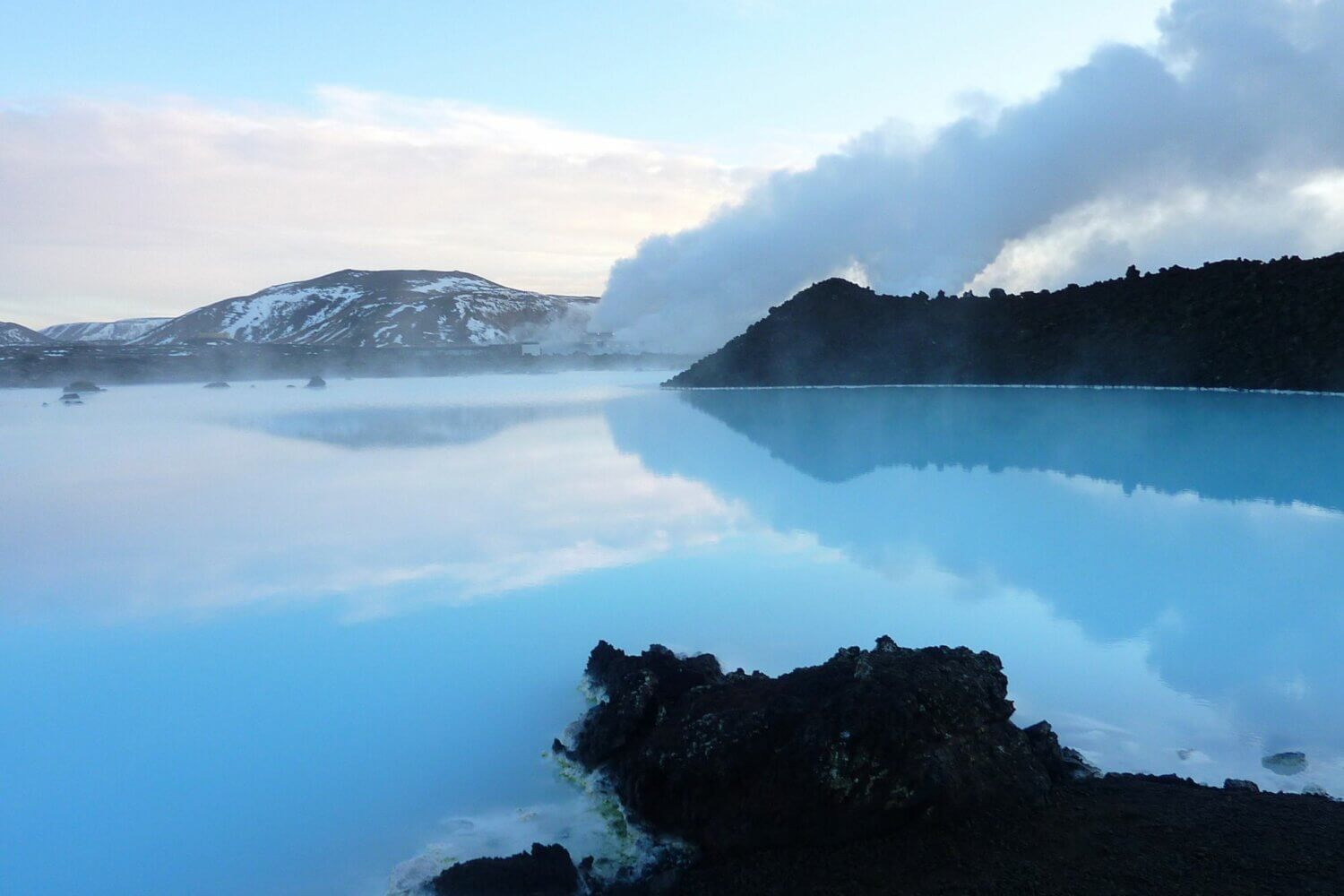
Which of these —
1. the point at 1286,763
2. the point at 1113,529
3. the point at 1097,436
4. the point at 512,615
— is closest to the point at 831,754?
the point at 1286,763

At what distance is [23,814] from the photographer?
322cm

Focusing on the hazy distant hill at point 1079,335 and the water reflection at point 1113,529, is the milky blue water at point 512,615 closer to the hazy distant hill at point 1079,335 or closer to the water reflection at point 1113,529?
the water reflection at point 1113,529

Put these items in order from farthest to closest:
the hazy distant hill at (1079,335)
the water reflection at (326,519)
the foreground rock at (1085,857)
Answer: the hazy distant hill at (1079,335)
the water reflection at (326,519)
the foreground rock at (1085,857)

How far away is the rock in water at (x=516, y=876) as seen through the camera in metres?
2.48

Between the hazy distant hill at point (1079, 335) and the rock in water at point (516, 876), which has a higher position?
the hazy distant hill at point (1079, 335)

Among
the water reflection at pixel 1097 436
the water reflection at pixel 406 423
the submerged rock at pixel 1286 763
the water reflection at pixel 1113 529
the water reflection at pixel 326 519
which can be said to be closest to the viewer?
the submerged rock at pixel 1286 763

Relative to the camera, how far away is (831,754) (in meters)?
2.66

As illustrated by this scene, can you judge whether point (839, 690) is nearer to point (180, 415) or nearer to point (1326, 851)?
point (1326, 851)

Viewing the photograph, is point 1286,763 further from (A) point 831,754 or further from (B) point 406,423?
(B) point 406,423

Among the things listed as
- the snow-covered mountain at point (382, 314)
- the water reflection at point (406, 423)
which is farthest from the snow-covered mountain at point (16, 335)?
the water reflection at point (406, 423)

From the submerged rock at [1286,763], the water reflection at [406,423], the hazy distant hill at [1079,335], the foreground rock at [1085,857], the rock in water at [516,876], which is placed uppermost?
the hazy distant hill at [1079,335]

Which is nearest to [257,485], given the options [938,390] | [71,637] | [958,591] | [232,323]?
[71,637]

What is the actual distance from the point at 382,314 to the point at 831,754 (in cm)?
10661

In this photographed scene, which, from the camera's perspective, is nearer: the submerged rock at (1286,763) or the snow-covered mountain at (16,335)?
the submerged rock at (1286,763)
